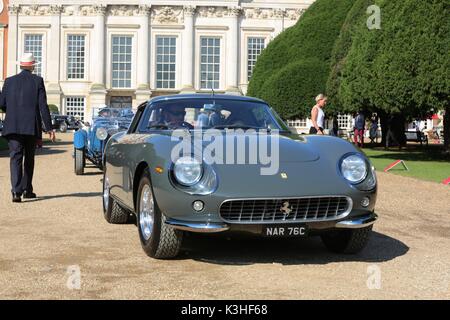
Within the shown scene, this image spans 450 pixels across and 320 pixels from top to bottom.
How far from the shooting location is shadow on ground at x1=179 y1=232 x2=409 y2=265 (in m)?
5.60

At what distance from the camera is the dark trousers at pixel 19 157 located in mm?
9227

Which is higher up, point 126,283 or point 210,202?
point 210,202

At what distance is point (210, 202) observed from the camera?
16.8ft

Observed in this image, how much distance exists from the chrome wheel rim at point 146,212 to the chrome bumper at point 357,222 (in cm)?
152

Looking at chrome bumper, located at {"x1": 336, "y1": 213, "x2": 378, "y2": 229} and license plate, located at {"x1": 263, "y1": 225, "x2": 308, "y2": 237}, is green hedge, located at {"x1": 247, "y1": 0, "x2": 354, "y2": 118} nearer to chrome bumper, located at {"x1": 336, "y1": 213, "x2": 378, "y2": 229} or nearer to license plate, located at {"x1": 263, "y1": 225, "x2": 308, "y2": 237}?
chrome bumper, located at {"x1": 336, "y1": 213, "x2": 378, "y2": 229}

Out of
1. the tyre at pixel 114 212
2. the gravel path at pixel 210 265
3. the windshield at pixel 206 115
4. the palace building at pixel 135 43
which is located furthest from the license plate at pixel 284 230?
the palace building at pixel 135 43

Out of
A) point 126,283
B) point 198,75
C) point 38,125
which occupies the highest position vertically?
point 198,75

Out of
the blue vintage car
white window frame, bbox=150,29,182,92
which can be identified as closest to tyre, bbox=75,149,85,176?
the blue vintage car

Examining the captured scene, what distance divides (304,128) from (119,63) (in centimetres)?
1817

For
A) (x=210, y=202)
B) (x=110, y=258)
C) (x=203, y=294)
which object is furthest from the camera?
(x=110, y=258)

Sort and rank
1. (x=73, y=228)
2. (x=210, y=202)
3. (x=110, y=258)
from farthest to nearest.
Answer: (x=73, y=228), (x=110, y=258), (x=210, y=202)

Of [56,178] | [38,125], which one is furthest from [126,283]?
[56,178]

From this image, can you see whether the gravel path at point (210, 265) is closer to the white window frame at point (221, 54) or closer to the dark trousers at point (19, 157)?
the dark trousers at point (19, 157)

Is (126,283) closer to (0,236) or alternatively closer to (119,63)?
(0,236)
